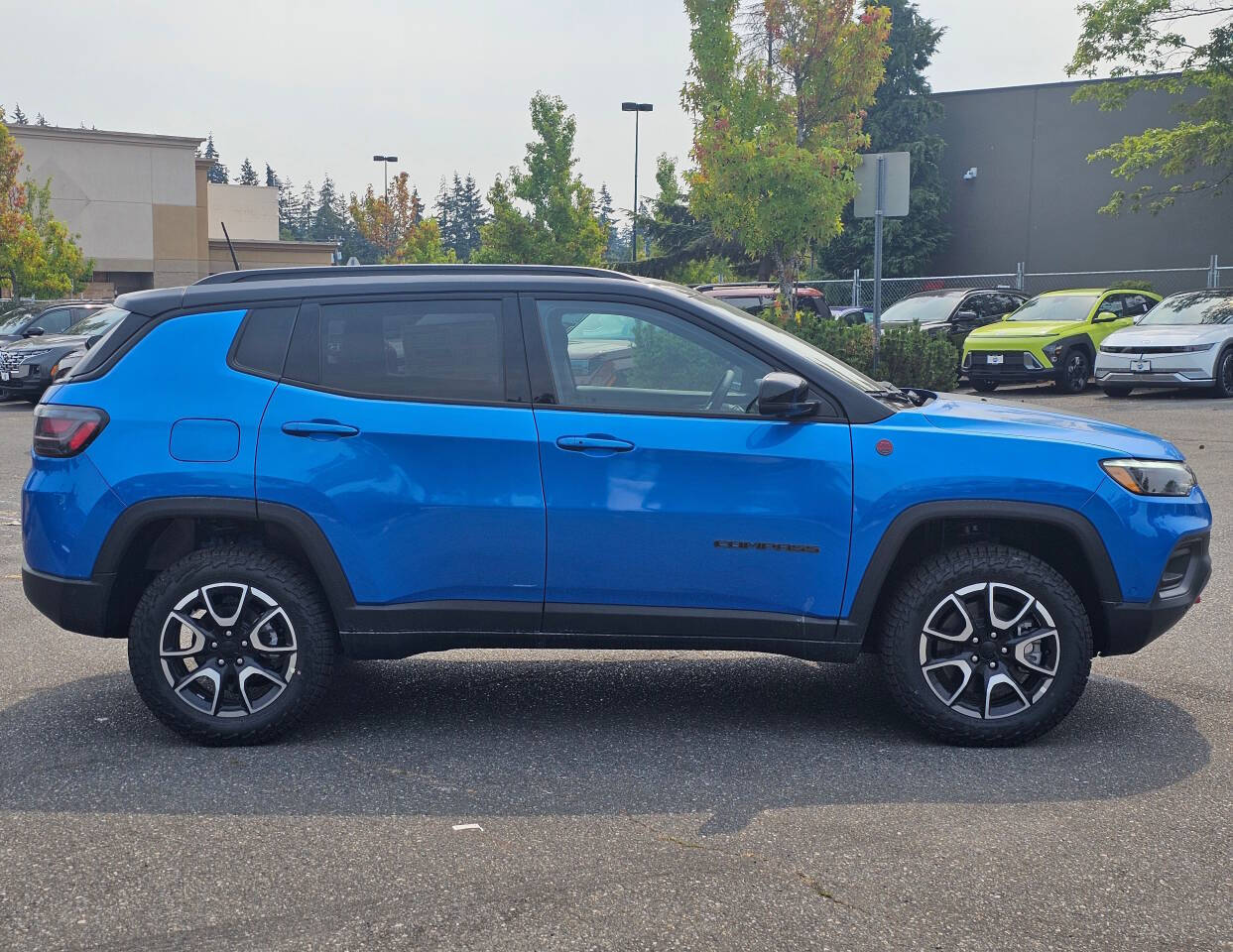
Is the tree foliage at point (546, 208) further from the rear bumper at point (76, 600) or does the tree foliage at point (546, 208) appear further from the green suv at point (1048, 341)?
the rear bumper at point (76, 600)

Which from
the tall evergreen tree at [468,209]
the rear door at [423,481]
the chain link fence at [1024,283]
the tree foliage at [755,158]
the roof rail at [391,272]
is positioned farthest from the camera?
the tall evergreen tree at [468,209]

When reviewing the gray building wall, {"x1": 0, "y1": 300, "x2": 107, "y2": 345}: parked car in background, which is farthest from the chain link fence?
{"x1": 0, "y1": 300, "x2": 107, "y2": 345}: parked car in background

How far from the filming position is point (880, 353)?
1844 centimetres

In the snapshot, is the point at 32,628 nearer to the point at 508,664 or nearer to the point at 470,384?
the point at 508,664

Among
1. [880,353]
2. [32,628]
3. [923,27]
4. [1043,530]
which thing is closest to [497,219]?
[880,353]

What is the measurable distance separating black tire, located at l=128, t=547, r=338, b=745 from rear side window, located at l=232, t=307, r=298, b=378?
69 cm

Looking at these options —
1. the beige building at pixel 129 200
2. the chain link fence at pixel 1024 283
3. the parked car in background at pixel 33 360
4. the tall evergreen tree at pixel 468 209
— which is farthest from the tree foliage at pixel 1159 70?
the tall evergreen tree at pixel 468 209

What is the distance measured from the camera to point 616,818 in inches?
160

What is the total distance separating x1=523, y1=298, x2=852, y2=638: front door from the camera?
4652 mm

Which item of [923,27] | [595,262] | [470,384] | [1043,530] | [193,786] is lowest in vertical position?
[193,786]

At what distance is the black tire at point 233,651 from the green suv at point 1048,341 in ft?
54.4

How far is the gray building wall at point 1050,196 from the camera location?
37031mm

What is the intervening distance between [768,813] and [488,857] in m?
0.91

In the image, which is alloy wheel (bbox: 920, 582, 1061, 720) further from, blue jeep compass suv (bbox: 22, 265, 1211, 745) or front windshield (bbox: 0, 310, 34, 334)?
front windshield (bbox: 0, 310, 34, 334)
